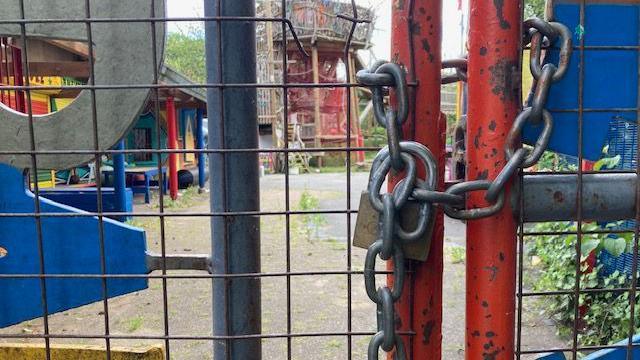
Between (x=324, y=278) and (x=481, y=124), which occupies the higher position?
(x=481, y=124)

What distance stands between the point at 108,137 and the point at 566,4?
1.08 meters

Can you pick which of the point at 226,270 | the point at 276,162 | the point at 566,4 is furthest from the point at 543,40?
the point at 276,162

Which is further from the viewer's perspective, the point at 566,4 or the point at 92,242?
the point at 92,242

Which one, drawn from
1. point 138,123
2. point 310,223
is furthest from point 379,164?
point 310,223

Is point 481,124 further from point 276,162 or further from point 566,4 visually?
point 276,162

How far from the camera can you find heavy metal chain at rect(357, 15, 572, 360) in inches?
33.2

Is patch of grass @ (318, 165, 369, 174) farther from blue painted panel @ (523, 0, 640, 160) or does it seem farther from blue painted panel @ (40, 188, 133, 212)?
blue painted panel @ (523, 0, 640, 160)

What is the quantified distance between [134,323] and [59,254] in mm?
2341

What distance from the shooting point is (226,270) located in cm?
125

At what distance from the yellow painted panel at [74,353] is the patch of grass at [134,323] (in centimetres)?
224

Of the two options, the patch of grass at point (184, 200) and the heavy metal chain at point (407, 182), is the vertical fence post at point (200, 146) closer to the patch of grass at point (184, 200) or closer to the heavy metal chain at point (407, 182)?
the patch of grass at point (184, 200)

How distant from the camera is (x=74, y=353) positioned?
1355mm

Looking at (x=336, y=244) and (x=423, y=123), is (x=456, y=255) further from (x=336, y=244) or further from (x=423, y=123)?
(x=423, y=123)

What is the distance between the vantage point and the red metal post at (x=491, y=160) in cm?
91
